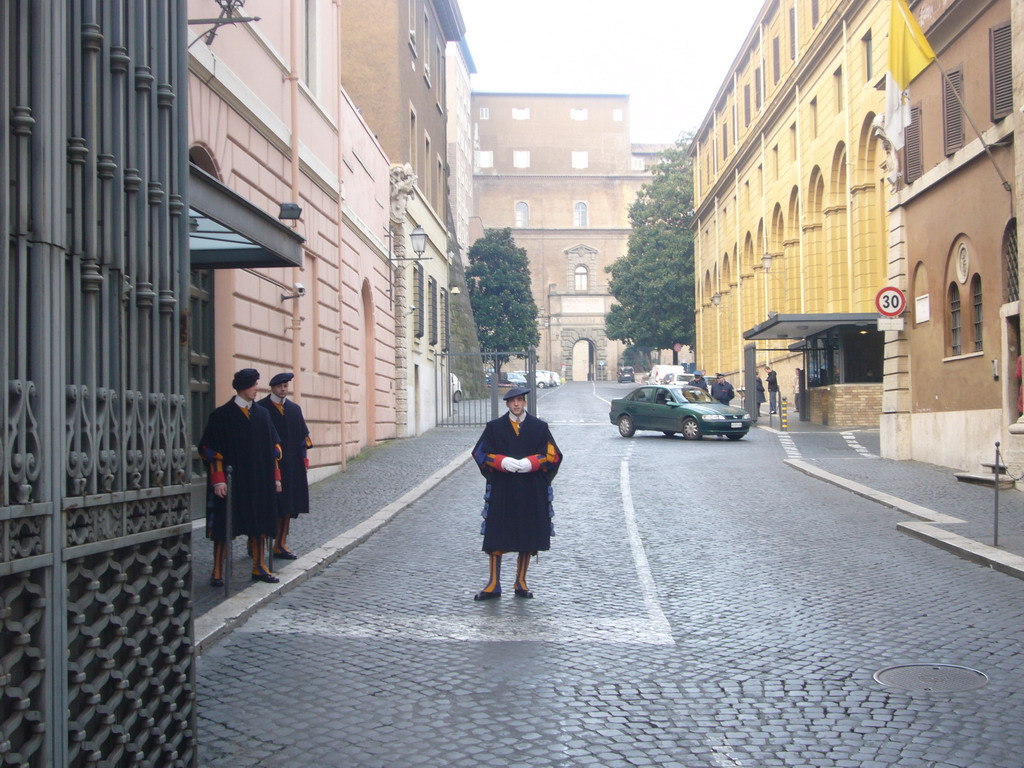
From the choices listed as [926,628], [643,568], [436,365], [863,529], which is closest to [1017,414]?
[863,529]

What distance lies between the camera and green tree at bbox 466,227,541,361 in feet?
241

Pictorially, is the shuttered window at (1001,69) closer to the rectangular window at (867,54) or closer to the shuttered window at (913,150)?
the shuttered window at (913,150)

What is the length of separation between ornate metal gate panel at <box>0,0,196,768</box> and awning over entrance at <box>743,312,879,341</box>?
2744cm

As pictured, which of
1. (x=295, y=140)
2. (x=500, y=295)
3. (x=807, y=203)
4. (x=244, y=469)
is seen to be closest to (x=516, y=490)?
(x=244, y=469)

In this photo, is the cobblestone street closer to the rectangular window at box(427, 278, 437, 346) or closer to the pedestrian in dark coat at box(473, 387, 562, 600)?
the pedestrian in dark coat at box(473, 387, 562, 600)

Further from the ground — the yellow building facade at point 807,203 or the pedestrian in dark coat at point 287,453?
the yellow building facade at point 807,203

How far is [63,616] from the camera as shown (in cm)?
409

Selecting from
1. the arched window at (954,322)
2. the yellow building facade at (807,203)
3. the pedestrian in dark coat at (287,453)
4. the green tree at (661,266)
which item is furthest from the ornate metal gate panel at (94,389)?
the green tree at (661,266)

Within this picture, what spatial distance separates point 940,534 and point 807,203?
104 ft

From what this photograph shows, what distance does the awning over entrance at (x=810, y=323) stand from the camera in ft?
105

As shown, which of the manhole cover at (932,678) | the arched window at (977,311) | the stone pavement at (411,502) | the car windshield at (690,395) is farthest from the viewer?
the car windshield at (690,395)

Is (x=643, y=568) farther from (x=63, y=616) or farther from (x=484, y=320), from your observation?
(x=484, y=320)

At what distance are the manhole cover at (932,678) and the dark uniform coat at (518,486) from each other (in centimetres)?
315

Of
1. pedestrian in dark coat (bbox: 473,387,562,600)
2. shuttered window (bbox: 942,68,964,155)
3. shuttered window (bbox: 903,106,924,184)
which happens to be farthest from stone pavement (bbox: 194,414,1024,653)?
shuttered window (bbox: 942,68,964,155)
